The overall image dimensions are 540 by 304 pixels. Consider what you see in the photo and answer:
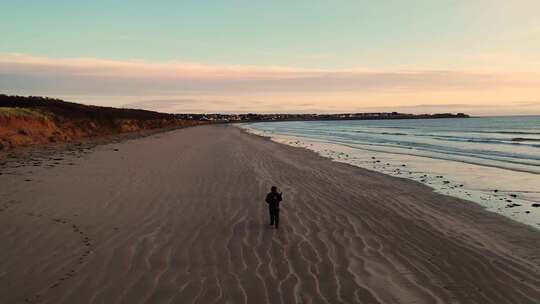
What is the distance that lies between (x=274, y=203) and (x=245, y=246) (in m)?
1.49

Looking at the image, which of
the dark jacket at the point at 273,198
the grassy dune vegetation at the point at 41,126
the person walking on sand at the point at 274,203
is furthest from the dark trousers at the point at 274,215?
the grassy dune vegetation at the point at 41,126

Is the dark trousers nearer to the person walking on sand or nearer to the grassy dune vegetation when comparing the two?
the person walking on sand

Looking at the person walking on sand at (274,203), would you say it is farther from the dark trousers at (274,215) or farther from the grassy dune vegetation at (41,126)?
the grassy dune vegetation at (41,126)

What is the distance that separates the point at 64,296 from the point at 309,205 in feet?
24.9

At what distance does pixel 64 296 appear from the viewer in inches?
233

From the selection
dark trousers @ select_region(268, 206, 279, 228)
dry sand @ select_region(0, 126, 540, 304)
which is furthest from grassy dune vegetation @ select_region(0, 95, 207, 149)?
dark trousers @ select_region(268, 206, 279, 228)

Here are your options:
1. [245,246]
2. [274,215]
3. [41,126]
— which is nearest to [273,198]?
[274,215]

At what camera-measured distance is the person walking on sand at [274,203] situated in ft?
31.3

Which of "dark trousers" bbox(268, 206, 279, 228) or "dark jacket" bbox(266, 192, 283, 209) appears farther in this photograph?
"dark trousers" bbox(268, 206, 279, 228)

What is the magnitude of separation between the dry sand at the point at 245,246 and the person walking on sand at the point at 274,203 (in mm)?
227

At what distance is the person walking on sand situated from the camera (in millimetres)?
9547

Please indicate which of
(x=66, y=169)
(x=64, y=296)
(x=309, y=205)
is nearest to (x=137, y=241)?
(x=64, y=296)

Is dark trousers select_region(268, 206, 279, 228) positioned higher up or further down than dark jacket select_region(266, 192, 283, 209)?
further down

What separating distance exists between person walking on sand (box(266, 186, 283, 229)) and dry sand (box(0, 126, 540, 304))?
227 mm
